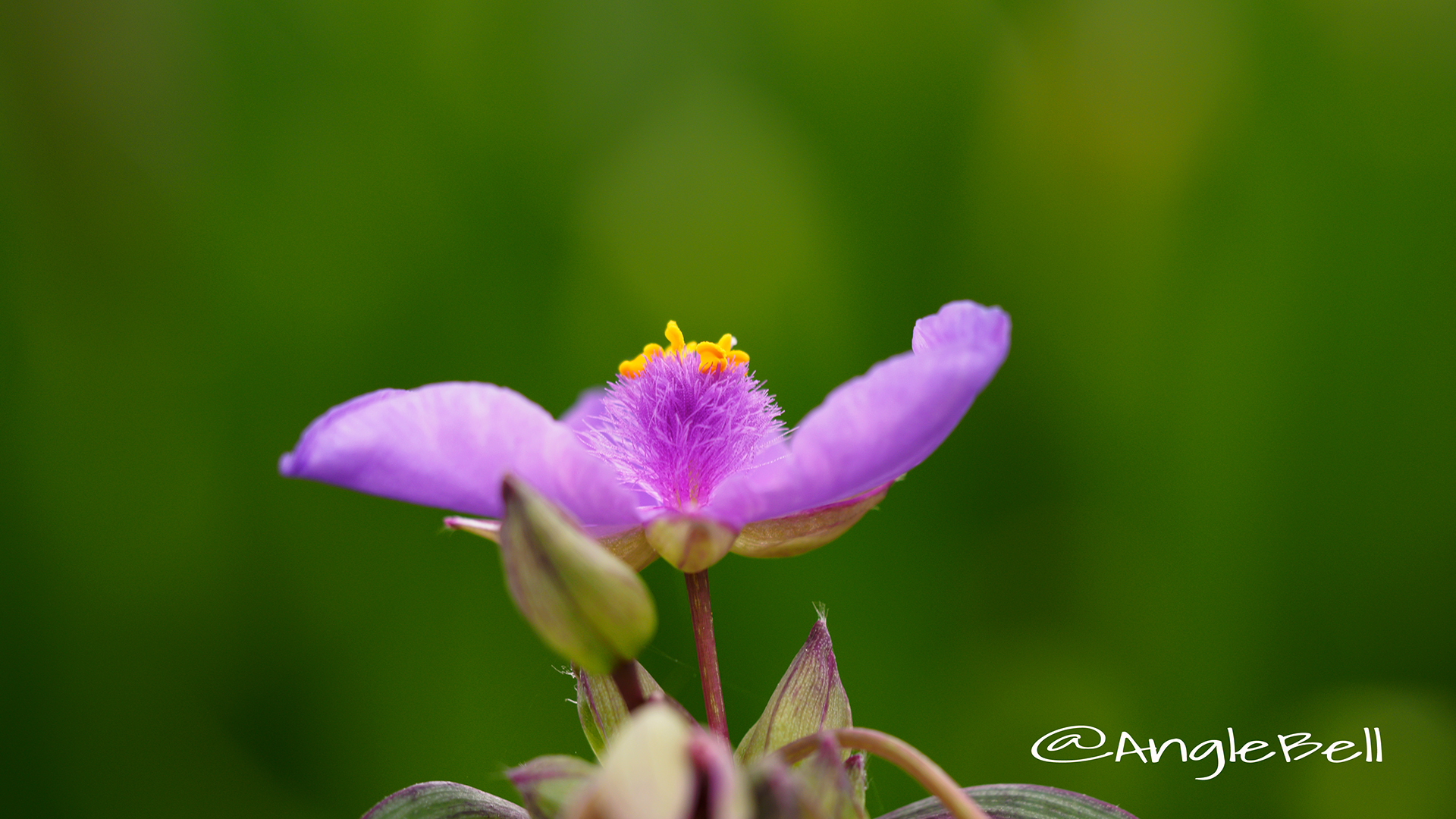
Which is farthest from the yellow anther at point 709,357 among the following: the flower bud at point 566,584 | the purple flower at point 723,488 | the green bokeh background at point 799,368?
the green bokeh background at point 799,368

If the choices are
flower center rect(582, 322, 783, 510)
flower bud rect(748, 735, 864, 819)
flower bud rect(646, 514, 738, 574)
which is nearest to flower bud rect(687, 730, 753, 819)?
flower bud rect(748, 735, 864, 819)

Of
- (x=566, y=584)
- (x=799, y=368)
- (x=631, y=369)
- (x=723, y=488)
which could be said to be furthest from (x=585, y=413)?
(x=799, y=368)

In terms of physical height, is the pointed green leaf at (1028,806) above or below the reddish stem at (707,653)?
below

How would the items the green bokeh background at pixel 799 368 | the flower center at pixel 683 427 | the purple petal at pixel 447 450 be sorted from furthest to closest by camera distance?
the green bokeh background at pixel 799 368 < the flower center at pixel 683 427 < the purple petal at pixel 447 450

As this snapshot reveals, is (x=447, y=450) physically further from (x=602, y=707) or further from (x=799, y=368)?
(x=799, y=368)

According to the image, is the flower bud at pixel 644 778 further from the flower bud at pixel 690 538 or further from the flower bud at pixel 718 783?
the flower bud at pixel 690 538
